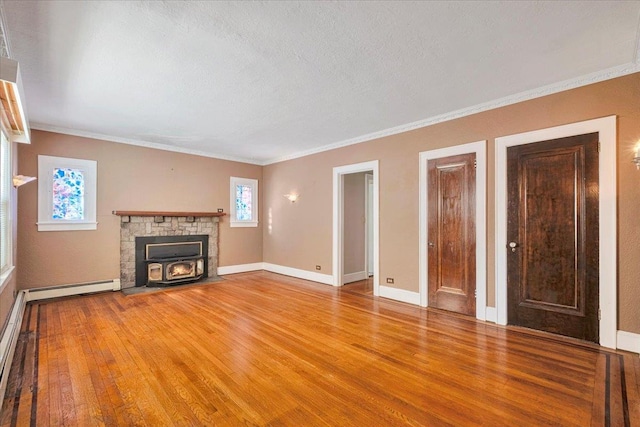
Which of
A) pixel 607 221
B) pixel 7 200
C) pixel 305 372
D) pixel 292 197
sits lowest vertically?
pixel 305 372

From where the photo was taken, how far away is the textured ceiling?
213cm

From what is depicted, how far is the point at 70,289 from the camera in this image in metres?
4.96

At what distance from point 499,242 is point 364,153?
2622 mm

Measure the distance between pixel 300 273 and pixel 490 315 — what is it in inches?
151

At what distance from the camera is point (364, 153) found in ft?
17.5

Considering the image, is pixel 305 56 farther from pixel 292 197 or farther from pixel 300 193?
pixel 292 197

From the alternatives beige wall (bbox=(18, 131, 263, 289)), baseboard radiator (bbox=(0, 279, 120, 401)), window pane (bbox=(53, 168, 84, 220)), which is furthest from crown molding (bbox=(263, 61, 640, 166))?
baseboard radiator (bbox=(0, 279, 120, 401))

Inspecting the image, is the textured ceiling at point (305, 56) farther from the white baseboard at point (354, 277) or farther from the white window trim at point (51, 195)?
A: the white baseboard at point (354, 277)

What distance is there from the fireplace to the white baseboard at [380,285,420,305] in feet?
12.7

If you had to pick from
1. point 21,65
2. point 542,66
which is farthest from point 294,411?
point 21,65

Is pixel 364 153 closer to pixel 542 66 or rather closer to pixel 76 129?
pixel 542 66

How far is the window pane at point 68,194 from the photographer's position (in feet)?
16.0

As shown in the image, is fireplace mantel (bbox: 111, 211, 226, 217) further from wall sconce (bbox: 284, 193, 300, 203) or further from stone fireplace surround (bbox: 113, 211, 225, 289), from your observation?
wall sconce (bbox: 284, 193, 300, 203)

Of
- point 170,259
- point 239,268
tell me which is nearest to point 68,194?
point 170,259
